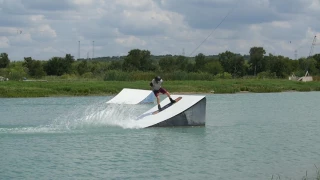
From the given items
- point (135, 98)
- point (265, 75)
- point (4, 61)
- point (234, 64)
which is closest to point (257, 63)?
point (234, 64)

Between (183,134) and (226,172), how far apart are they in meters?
7.62

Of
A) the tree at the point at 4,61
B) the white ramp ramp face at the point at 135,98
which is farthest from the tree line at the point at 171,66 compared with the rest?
the white ramp ramp face at the point at 135,98

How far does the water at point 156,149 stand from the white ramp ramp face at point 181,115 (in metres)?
0.41

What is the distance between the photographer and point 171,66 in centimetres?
11831

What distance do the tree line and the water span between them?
6809 cm

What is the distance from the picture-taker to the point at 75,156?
2012 centimetres

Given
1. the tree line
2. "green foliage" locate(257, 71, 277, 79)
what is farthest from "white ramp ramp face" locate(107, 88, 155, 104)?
"green foliage" locate(257, 71, 277, 79)

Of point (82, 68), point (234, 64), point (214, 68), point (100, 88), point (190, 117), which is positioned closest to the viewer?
point (190, 117)

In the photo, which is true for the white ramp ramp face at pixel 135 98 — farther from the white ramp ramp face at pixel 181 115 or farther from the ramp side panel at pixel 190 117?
the ramp side panel at pixel 190 117

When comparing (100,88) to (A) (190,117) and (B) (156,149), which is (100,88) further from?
(B) (156,149)

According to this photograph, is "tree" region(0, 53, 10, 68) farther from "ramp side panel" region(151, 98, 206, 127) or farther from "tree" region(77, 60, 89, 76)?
"ramp side panel" region(151, 98, 206, 127)

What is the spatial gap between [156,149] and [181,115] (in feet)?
17.5

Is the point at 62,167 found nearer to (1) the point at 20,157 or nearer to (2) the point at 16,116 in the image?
(1) the point at 20,157

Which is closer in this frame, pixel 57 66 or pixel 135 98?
pixel 135 98
